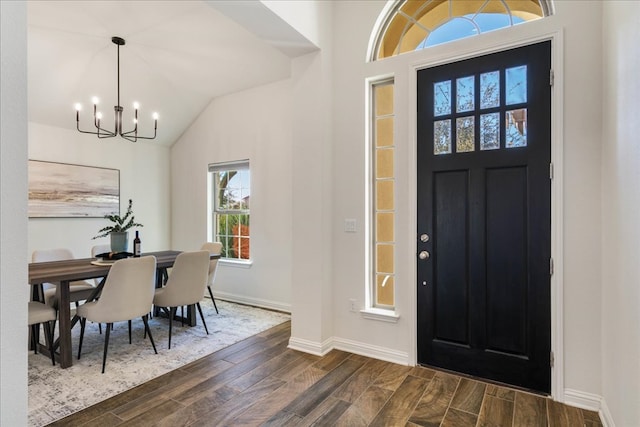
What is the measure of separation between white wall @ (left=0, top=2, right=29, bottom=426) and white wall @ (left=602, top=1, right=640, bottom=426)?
2.37m

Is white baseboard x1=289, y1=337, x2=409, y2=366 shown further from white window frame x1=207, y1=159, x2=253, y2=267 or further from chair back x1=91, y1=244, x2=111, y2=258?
chair back x1=91, y1=244, x2=111, y2=258

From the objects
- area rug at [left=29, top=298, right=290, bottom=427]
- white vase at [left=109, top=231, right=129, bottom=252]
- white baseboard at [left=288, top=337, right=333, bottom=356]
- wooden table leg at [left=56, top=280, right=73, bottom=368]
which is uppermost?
white vase at [left=109, top=231, right=129, bottom=252]

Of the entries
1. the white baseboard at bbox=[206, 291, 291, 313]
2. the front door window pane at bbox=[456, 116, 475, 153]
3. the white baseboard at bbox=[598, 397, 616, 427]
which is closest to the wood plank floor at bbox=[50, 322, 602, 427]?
the white baseboard at bbox=[598, 397, 616, 427]

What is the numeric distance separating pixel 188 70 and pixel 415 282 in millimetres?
3793

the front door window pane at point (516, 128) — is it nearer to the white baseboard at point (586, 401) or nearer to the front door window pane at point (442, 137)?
the front door window pane at point (442, 137)

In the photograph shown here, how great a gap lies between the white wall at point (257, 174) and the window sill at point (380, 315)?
5.24ft

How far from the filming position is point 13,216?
0.96 metres

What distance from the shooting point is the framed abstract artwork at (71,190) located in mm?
4191

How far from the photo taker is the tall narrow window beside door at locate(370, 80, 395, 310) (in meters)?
3.03

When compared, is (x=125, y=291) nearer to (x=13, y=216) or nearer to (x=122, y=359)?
(x=122, y=359)

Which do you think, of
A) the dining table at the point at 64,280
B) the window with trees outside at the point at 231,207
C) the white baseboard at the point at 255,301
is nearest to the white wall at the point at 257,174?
Result: the white baseboard at the point at 255,301

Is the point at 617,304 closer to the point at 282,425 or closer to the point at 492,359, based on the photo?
the point at 492,359

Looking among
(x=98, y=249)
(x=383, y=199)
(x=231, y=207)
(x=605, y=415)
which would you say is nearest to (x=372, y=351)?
(x=383, y=199)

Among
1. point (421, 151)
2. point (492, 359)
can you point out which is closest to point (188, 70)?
point (421, 151)
